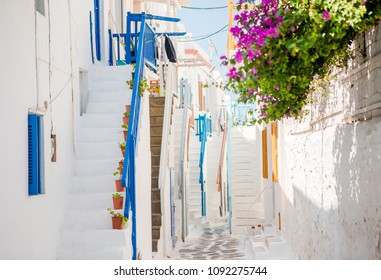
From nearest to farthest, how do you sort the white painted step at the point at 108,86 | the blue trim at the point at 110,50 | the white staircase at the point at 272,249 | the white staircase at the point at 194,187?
the white painted step at the point at 108,86 < the white staircase at the point at 272,249 < the blue trim at the point at 110,50 < the white staircase at the point at 194,187

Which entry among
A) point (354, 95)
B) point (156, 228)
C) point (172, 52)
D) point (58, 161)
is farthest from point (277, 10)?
point (172, 52)

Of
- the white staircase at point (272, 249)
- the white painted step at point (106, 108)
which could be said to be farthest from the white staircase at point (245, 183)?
the white painted step at point (106, 108)

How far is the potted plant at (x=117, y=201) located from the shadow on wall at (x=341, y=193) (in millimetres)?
2421

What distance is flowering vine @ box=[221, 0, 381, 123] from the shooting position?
13.6 feet

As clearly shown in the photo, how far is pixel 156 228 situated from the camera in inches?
438

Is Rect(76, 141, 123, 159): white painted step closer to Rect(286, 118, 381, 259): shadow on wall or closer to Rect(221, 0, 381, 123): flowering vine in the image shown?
Rect(286, 118, 381, 259): shadow on wall

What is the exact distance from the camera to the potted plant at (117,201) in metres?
7.30

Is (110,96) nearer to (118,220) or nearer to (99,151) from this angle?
(99,151)

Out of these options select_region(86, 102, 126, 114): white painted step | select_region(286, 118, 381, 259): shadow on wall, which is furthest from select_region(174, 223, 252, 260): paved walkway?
select_region(86, 102, 126, 114): white painted step

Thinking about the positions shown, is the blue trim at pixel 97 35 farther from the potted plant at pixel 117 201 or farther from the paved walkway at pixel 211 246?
the paved walkway at pixel 211 246

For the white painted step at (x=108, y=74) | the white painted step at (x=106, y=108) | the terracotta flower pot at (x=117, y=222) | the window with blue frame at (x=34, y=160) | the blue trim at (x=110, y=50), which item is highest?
the blue trim at (x=110, y=50)

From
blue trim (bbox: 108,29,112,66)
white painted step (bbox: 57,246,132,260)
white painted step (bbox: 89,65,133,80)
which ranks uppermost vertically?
blue trim (bbox: 108,29,112,66)

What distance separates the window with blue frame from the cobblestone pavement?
21.7 feet
